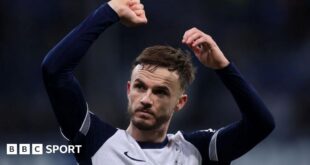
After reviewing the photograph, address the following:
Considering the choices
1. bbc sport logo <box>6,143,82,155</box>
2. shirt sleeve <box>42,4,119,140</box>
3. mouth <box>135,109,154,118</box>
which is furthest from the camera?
bbc sport logo <box>6,143,82,155</box>

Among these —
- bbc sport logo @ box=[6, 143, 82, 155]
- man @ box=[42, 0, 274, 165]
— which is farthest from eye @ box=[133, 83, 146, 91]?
bbc sport logo @ box=[6, 143, 82, 155]

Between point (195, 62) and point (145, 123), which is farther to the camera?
point (195, 62)

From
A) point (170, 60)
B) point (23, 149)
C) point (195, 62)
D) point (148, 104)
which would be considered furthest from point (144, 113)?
point (195, 62)

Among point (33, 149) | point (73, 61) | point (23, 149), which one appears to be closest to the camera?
point (73, 61)

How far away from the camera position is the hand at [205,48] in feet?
5.55

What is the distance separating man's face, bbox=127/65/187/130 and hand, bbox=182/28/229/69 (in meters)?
0.12

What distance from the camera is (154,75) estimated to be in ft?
5.91

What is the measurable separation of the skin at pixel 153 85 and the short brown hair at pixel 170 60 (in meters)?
0.02

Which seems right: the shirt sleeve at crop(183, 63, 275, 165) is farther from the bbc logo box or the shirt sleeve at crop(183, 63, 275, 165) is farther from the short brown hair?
the bbc logo box

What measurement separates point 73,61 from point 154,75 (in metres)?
0.24

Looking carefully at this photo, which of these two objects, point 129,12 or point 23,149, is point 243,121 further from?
point 23,149

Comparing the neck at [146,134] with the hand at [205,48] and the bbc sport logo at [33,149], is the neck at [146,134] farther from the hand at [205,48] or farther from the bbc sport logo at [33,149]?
the bbc sport logo at [33,149]

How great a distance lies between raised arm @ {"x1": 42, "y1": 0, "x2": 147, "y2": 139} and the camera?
5.38ft

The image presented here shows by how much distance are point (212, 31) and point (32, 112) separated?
1107 mm
